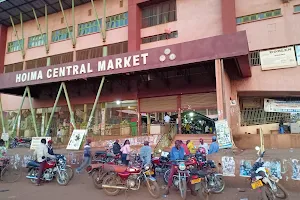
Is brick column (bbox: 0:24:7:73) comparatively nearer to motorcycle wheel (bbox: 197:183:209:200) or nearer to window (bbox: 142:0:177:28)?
window (bbox: 142:0:177:28)

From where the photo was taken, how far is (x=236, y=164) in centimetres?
836

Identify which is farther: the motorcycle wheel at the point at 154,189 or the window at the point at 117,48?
the window at the point at 117,48

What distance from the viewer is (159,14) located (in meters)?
22.6

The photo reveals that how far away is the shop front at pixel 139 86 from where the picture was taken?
1277 cm

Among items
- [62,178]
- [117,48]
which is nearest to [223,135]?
[62,178]

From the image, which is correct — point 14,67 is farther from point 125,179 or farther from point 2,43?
point 125,179

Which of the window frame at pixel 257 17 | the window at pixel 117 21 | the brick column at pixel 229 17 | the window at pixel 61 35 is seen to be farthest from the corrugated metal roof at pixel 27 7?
the window frame at pixel 257 17

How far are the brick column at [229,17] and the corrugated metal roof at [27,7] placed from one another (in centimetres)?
1511

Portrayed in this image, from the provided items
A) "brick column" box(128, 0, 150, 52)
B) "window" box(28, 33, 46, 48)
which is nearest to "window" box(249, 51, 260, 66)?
"brick column" box(128, 0, 150, 52)

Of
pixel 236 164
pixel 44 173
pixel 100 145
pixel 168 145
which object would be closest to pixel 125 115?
pixel 100 145

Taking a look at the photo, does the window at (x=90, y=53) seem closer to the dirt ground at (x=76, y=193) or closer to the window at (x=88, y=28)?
the window at (x=88, y=28)

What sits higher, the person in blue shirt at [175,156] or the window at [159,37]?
the window at [159,37]

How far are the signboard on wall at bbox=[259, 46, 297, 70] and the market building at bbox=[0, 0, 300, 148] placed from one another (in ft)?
0.21

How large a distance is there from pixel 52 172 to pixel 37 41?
2428 centimetres
